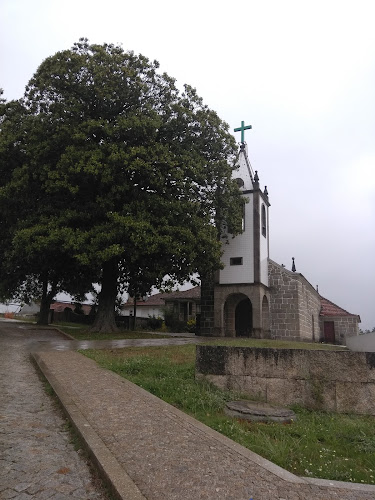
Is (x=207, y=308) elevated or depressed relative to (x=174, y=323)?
elevated

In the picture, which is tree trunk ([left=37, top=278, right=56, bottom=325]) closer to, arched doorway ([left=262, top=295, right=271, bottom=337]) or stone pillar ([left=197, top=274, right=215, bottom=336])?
stone pillar ([left=197, top=274, right=215, bottom=336])

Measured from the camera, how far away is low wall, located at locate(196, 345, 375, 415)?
23.2ft

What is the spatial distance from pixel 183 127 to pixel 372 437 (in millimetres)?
18368

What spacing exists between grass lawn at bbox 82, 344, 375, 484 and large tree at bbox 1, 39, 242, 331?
10.1 meters

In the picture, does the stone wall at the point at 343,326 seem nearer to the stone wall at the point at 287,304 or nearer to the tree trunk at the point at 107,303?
the stone wall at the point at 287,304

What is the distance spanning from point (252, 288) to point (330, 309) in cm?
1709

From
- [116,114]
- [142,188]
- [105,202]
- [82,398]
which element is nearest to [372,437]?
[82,398]

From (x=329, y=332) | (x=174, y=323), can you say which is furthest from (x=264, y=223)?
(x=329, y=332)

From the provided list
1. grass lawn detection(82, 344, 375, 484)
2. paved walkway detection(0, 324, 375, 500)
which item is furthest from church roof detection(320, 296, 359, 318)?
paved walkway detection(0, 324, 375, 500)

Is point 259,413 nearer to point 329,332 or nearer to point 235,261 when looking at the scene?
point 235,261

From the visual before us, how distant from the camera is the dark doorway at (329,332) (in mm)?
37969

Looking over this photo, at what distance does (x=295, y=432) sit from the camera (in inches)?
215

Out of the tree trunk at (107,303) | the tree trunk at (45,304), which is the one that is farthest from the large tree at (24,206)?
the tree trunk at (45,304)

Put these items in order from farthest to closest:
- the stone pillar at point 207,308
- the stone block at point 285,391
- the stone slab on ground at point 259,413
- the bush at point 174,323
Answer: the bush at point 174,323
the stone pillar at point 207,308
the stone block at point 285,391
the stone slab on ground at point 259,413
